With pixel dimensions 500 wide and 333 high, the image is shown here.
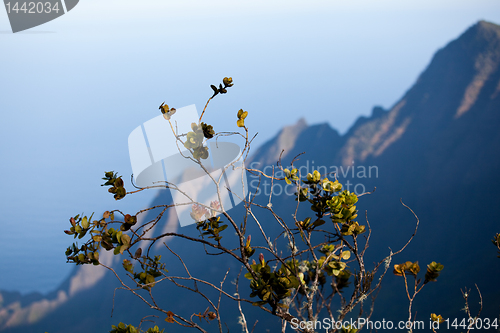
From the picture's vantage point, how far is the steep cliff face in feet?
18.2

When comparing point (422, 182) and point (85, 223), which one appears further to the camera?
point (422, 182)

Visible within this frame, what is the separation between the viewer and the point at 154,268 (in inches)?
35.9

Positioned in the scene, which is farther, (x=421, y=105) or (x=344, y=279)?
(x=421, y=105)

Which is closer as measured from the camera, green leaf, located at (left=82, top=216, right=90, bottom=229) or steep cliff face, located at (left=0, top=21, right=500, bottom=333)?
green leaf, located at (left=82, top=216, right=90, bottom=229)

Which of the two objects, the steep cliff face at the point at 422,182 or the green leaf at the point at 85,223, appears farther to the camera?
the steep cliff face at the point at 422,182

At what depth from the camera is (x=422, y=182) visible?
6191mm

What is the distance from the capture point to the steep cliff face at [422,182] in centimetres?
→ 556

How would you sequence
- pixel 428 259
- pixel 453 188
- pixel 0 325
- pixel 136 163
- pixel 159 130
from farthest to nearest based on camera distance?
pixel 0 325 < pixel 453 188 < pixel 428 259 < pixel 159 130 < pixel 136 163

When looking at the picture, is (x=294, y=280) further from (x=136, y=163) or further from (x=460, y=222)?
(x=460, y=222)

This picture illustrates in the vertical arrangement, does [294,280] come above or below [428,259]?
above

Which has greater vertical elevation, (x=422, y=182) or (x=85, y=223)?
(x=85, y=223)

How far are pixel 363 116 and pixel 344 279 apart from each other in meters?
6.49

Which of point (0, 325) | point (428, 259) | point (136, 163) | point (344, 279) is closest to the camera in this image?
point (344, 279)

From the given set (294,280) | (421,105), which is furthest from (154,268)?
(421,105)
